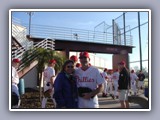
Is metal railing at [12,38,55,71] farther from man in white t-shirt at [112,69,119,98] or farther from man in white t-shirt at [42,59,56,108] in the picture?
man in white t-shirt at [112,69,119,98]

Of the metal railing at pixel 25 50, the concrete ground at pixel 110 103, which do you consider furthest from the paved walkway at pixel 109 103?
the metal railing at pixel 25 50

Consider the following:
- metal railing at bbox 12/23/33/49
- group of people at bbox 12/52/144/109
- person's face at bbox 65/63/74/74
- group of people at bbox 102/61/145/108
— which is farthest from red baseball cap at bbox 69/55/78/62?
metal railing at bbox 12/23/33/49

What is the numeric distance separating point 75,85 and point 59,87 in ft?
0.72

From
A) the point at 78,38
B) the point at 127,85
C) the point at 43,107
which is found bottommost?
the point at 43,107

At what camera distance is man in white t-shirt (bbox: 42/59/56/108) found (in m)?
3.95

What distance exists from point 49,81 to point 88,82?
646 mm

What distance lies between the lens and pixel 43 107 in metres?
4.02

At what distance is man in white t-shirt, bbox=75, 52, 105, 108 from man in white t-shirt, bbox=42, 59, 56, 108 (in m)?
0.39

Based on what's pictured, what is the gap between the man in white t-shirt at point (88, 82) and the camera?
12.1 feet

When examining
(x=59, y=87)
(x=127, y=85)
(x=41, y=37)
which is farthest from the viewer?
(x=127, y=85)

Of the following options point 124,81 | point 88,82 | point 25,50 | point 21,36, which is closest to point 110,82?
point 124,81

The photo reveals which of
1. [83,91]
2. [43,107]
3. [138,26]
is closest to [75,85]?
[83,91]

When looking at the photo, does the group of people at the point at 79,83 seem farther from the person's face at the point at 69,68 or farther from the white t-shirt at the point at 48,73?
the white t-shirt at the point at 48,73
